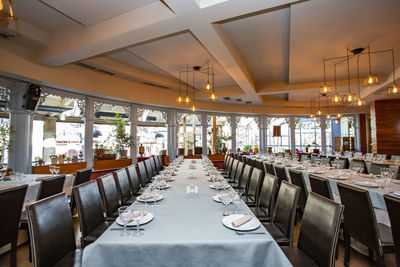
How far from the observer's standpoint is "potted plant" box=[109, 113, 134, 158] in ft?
22.9

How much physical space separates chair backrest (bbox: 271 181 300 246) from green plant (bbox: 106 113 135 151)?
5973 millimetres

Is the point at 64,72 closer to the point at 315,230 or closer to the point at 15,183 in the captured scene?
the point at 15,183

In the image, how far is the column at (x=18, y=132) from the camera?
15.2 ft

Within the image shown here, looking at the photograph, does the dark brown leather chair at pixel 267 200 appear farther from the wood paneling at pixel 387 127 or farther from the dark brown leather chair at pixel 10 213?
the wood paneling at pixel 387 127

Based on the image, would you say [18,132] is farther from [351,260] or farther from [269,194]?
[351,260]

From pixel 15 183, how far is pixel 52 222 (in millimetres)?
2206

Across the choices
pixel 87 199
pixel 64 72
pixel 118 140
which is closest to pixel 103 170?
pixel 118 140

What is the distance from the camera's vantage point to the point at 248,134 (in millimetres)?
11781

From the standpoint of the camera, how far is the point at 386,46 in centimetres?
451

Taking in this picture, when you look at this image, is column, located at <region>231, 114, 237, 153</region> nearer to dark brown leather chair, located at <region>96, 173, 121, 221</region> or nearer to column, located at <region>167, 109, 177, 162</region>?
column, located at <region>167, 109, 177, 162</region>

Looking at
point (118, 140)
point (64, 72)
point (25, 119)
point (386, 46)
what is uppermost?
point (386, 46)

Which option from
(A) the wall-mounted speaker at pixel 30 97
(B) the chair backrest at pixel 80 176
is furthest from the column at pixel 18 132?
(B) the chair backrest at pixel 80 176

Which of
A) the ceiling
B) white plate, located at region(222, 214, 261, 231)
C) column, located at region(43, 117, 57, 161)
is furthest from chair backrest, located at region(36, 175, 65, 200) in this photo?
column, located at region(43, 117, 57, 161)

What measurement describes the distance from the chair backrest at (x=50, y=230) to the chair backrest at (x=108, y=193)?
0.66 meters
